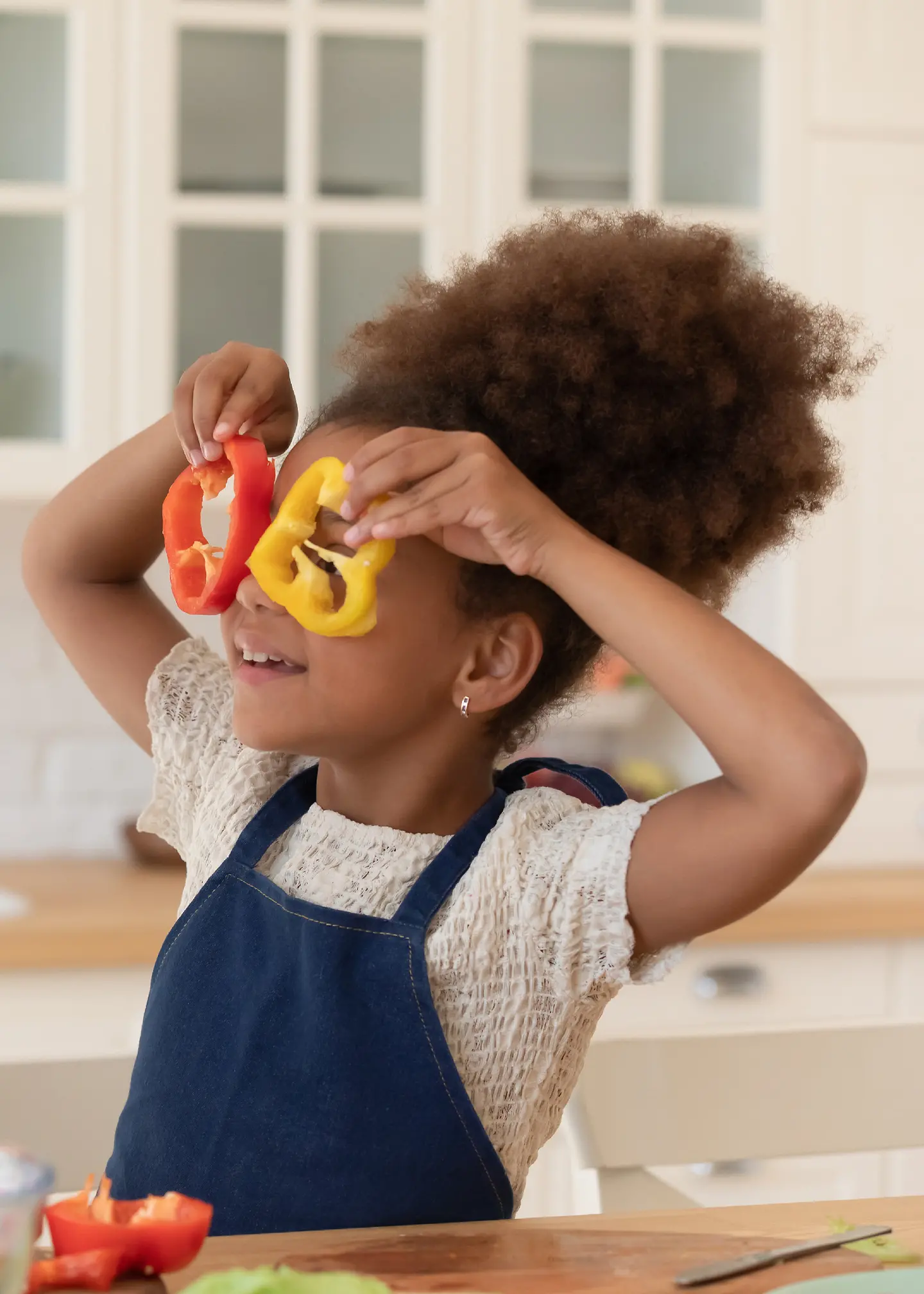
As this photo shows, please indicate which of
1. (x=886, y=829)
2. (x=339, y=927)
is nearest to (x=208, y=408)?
(x=339, y=927)

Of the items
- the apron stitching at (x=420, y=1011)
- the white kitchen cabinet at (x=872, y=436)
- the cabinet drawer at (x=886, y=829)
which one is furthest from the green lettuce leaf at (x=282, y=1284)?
the cabinet drawer at (x=886, y=829)

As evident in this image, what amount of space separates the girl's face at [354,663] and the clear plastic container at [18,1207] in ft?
1.37

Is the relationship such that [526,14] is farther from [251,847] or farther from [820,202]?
[251,847]

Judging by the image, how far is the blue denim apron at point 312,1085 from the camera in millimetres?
866

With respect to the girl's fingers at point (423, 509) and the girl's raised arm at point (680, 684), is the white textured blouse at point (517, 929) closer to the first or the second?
the girl's raised arm at point (680, 684)

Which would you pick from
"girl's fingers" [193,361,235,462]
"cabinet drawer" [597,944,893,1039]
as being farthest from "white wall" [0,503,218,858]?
"girl's fingers" [193,361,235,462]

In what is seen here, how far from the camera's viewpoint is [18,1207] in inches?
20.7

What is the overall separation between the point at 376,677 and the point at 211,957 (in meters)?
0.23

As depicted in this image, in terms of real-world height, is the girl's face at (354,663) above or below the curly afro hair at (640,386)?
below

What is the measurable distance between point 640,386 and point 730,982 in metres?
1.31

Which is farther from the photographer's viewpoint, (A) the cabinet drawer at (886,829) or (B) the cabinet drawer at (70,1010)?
(A) the cabinet drawer at (886,829)

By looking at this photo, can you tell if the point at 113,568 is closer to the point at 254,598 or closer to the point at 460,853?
the point at 254,598

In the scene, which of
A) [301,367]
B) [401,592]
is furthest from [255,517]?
[301,367]

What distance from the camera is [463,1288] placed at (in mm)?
664
